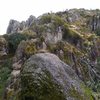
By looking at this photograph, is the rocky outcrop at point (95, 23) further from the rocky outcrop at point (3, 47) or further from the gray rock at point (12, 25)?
the rocky outcrop at point (3, 47)

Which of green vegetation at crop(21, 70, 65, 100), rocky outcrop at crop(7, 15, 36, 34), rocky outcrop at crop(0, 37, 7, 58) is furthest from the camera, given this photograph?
rocky outcrop at crop(7, 15, 36, 34)

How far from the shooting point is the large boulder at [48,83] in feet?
30.2

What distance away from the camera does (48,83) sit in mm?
9258

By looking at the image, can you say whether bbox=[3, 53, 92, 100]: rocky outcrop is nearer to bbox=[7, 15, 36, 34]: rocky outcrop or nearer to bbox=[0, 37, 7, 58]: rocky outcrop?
bbox=[0, 37, 7, 58]: rocky outcrop

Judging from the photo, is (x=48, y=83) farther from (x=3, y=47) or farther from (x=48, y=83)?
(x=3, y=47)

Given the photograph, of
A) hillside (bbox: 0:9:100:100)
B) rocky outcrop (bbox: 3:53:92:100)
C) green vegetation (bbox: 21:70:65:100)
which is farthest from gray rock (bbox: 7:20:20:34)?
green vegetation (bbox: 21:70:65:100)

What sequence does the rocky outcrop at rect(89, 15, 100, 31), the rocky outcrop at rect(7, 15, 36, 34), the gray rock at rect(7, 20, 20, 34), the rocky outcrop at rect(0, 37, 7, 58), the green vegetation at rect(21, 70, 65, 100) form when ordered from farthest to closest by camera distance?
1. the gray rock at rect(7, 20, 20, 34)
2. the rocky outcrop at rect(7, 15, 36, 34)
3. the rocky outcrop at rect(89, 15, 100, 31)
4. the rocky outcrop at rect(0, 37, 7, 58)
5. the green vegetation at rect(21, 70, 65, 100)

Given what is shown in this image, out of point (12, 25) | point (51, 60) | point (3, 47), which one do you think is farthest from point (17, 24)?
point (51, 60)

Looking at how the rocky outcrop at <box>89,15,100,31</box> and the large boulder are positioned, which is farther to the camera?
the rocky outcrop at <box>89,15,100,31</box>

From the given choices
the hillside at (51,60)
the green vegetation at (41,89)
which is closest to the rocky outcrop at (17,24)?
the hillside at (51,60)

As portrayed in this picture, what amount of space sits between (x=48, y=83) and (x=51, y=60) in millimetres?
821

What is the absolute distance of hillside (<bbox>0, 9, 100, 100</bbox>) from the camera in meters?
9.29

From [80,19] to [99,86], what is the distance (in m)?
64.7

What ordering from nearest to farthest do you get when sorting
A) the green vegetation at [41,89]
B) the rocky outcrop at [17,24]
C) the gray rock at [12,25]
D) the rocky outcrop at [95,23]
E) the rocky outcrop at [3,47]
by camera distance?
the green vegetation at [41,89]
the rocky outcrop at [3,47]
the rocky outcrop at [95,23]
the rocky outcrop at [17,24]
the gray rock at [12,25]
